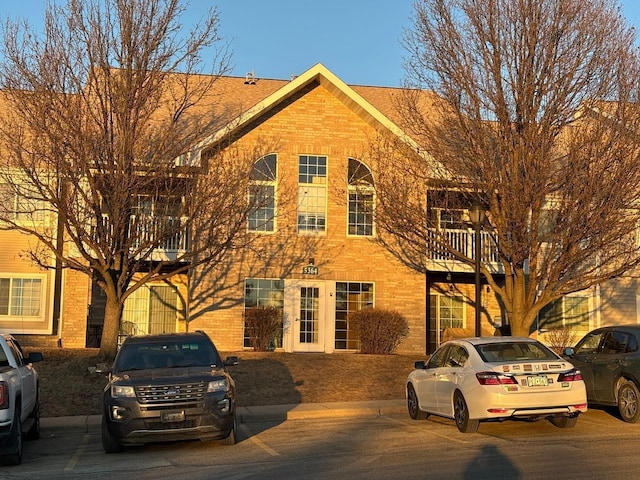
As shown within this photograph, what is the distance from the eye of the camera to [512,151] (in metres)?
Result: 17.4

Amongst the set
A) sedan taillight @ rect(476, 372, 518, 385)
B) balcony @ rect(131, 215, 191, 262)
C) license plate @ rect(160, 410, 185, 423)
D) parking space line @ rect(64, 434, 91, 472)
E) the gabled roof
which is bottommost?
parking space line @ rect(64, 434, 91, 472)

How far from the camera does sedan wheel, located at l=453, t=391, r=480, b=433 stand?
37.6 feet

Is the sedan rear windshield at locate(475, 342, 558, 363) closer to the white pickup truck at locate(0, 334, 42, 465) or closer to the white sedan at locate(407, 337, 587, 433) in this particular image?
the white sedan at locate(407, 337, 587, 433)

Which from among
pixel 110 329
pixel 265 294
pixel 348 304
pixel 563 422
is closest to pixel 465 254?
pixel 348 304

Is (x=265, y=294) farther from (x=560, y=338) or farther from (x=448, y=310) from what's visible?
(x=560, y=338)

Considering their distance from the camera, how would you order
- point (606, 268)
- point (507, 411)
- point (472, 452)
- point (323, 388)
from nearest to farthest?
1. point (472, 452)
2. point (507, 411)
3. point (323, 388)
4. point (606, 268)

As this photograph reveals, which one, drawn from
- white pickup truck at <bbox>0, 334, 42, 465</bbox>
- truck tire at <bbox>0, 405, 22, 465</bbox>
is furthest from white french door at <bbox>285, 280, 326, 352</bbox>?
Answer: truck tire at <bbox>0, 405, 22, 465</bbox>

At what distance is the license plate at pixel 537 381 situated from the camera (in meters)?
11.0

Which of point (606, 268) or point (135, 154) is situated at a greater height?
point (135, 154)

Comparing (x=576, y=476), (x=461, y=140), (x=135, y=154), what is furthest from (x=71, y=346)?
(x=576, y=476)

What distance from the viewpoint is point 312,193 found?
2386 centimetres

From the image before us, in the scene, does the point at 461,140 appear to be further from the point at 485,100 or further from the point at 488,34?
the point at 488,34

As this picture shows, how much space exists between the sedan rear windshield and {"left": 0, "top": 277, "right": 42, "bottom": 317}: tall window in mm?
16947

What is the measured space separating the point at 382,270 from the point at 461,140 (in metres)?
6.74
